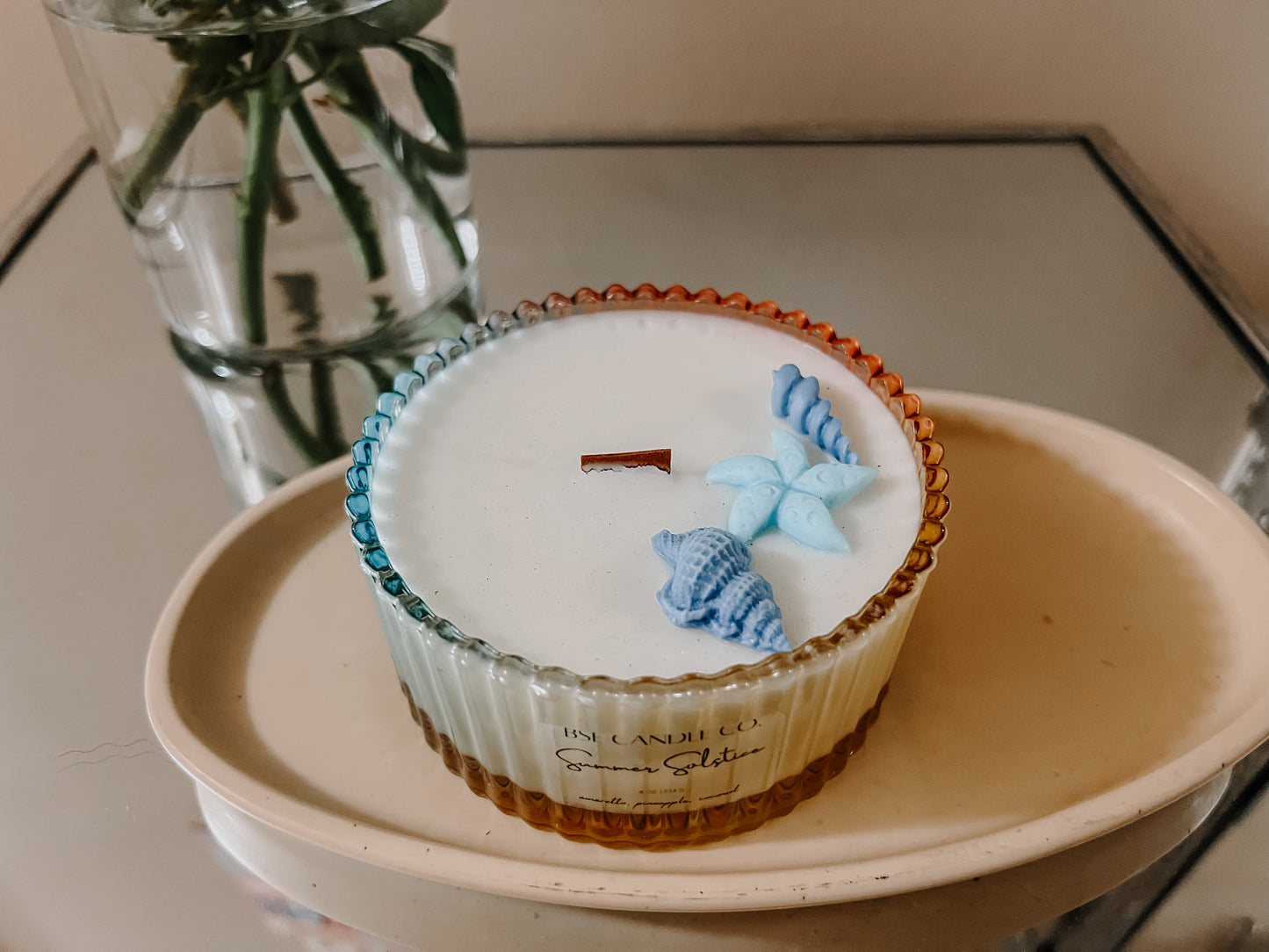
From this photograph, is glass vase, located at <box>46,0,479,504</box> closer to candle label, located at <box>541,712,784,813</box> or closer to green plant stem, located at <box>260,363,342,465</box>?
green plant stem, located at <box>260,363,342,465</box>

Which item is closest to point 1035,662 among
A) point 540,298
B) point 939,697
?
point 939,697

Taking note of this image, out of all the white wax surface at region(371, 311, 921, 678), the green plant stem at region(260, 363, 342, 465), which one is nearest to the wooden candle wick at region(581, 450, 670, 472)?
the white wax surface at region(371, 311, 921, 678)

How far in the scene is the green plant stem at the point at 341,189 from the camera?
604 mm

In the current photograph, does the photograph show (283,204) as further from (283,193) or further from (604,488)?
(604,488)

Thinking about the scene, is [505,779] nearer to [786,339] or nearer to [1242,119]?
[786,339]

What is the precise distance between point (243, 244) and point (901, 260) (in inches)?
21.1

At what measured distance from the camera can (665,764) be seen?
0.39 m

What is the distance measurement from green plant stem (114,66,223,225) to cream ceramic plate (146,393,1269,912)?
0.75ft

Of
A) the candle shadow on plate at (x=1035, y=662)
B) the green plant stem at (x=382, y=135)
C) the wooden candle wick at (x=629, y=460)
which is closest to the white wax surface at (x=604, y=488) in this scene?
the wooden candle wick at (x=629, y=460)

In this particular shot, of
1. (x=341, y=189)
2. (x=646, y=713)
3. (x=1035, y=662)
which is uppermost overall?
(x=341, y=189)

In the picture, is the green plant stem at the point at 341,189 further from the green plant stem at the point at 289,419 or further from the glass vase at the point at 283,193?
the green plant stem at the point at 289,419

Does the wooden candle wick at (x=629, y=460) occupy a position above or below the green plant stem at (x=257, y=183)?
below

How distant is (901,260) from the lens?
866 millimetres

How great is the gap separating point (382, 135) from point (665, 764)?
0.45 meters
